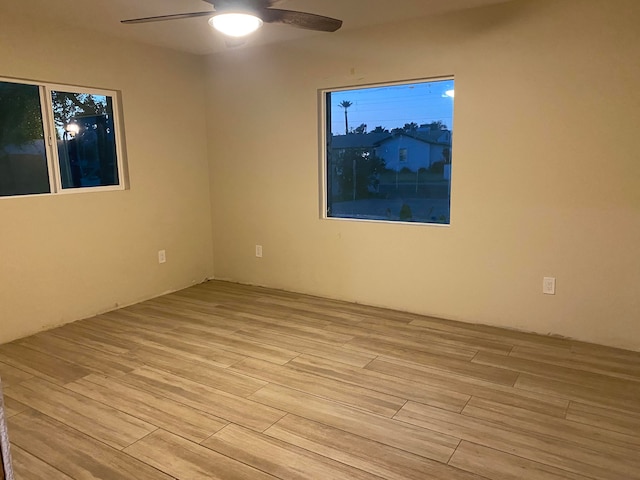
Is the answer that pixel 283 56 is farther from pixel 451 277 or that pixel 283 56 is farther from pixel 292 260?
pixel 451 277

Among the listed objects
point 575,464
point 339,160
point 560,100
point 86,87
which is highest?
point 86,87

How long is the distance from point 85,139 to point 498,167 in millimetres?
3405

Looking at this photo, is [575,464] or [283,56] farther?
[283,56]

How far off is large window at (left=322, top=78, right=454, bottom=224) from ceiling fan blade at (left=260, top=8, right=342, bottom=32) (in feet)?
4.22

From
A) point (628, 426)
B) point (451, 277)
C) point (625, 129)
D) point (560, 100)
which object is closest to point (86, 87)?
point (451, 277)

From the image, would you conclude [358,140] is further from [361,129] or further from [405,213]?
[405,213]

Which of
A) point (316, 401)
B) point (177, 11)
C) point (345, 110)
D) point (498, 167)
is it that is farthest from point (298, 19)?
point (316, 401)

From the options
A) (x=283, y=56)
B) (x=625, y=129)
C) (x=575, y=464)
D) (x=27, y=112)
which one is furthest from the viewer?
(x=283, y=56)

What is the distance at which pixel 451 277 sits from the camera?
3.85m

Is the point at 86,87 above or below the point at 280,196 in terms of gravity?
above

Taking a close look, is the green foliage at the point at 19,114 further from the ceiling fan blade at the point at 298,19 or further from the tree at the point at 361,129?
the tree at the point at 361,129

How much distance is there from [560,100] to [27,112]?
3.92 metres

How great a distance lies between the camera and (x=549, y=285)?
3.47 metres

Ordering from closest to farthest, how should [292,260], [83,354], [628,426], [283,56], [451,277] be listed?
[628,426], [83,354], [451,277], [283,56], [292,260]
